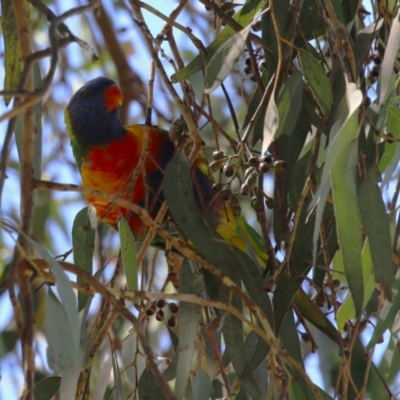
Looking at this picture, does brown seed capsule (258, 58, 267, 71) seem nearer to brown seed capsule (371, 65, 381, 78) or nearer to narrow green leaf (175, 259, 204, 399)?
brown seed capsule (371, 65, 381, 78)

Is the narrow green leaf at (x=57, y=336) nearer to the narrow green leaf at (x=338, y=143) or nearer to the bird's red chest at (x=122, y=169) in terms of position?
the narrow green leaf at (x=338, y=143)

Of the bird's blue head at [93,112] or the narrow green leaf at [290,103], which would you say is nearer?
the narrow green leaf at [290,103]

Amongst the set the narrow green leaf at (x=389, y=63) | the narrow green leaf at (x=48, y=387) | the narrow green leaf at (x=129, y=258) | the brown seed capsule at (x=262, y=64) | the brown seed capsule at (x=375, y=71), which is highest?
the brown seed capsule at (x=262, y=64)

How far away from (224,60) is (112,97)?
0.89 meters

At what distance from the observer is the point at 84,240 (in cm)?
128

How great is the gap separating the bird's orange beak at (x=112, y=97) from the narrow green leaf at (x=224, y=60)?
845mm

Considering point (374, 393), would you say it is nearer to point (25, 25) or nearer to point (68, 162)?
point (25, 25)

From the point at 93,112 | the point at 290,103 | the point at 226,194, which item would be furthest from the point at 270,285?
the point at 93,112

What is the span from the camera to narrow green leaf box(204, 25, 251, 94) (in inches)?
40.7

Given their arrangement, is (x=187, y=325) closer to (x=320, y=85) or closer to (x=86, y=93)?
(x=320, y=85)

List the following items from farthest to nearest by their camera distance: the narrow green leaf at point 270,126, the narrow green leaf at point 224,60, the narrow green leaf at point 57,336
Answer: the narrow green leaf at point 224,60 < the narrow green leaf at point 270,126 < the narrow green leaf at point 57,336

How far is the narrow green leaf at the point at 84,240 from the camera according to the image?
4.14 feet

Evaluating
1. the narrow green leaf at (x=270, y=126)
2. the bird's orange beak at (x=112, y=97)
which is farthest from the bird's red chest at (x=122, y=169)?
the narrow green leaf at (x=270, y=126)

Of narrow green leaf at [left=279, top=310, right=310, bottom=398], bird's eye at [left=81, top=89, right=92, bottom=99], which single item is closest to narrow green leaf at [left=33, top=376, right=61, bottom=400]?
narrow green leaf at [left=279, top=310, right=310, bottom=398]
